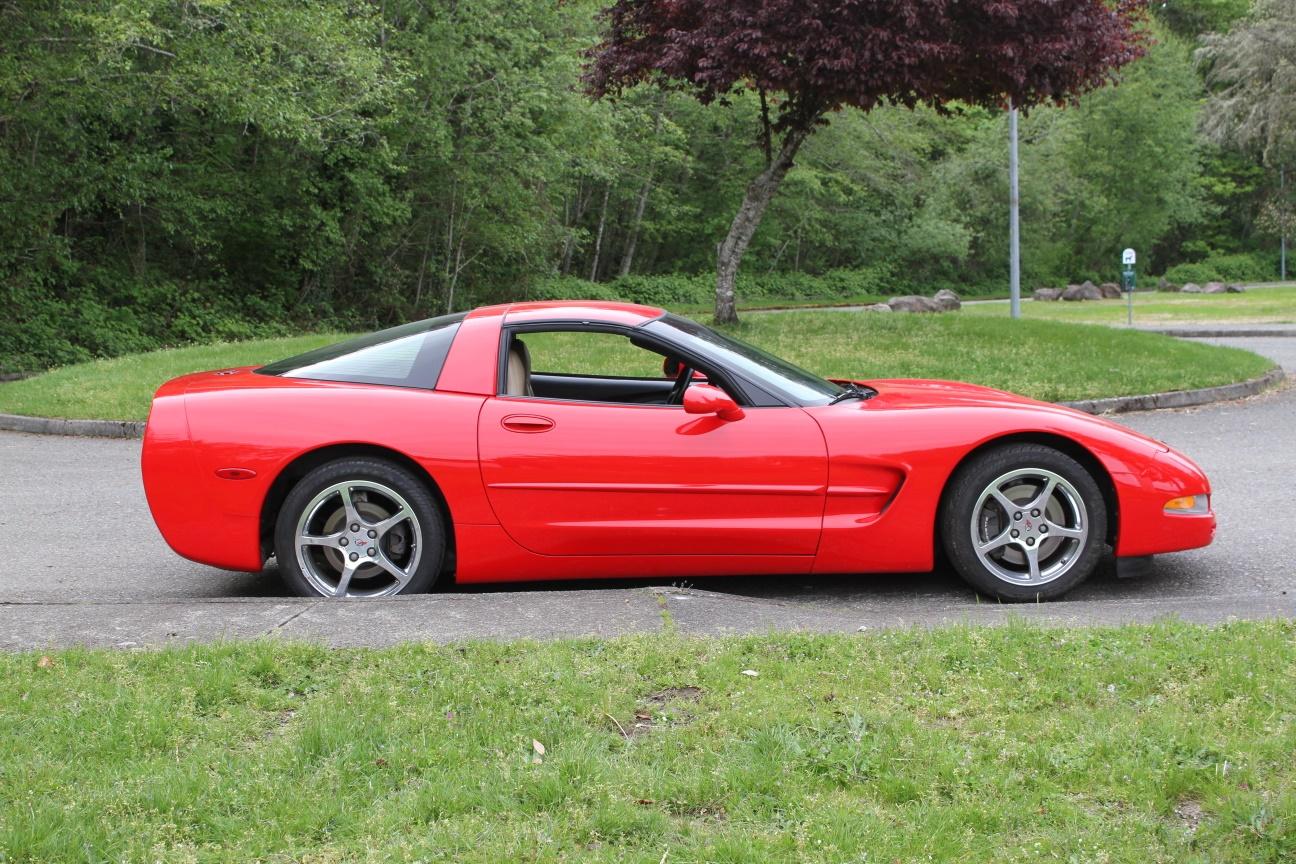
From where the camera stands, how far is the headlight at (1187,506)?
5.41 m

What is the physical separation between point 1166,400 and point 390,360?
9.18 m

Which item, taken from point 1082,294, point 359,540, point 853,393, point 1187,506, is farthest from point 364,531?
point 1082,294

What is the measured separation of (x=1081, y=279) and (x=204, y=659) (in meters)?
56.4

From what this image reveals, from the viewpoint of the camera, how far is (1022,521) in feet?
17.7

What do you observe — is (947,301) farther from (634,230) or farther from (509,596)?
(509,596)

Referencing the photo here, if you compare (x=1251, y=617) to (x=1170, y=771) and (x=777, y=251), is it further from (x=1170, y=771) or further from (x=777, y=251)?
(x=777, y=251)

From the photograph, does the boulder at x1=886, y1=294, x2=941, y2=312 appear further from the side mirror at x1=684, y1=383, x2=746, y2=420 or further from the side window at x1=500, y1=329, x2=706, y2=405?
the side mirror at x1=684, y1=383, x2=746, y2=420

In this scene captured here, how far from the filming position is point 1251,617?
4.64m

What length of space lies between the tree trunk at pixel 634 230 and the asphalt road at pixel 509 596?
114ft

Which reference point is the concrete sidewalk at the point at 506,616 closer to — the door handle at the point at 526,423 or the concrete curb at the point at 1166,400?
the door handle at the point at 526,423

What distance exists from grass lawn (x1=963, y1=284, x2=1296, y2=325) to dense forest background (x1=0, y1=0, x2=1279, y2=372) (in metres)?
5.59

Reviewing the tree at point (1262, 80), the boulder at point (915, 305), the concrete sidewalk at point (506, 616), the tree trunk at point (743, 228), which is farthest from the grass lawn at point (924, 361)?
the tree at point (1262, 80)

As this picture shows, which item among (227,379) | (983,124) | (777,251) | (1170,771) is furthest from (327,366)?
(983,124)

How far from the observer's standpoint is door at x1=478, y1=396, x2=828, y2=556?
5.26 metres
